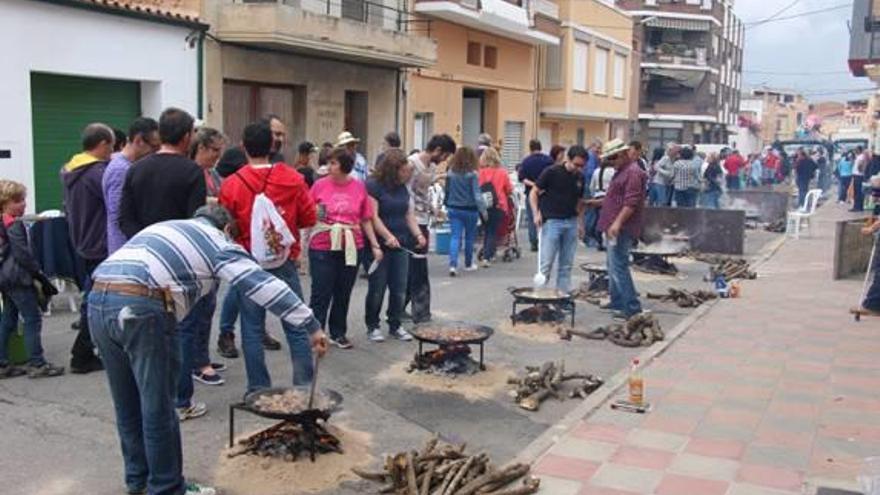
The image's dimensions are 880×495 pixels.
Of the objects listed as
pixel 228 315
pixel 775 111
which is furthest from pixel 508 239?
pixel 775 111

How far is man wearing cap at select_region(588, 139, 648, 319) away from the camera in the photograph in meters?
8.92

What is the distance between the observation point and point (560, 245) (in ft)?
31.4

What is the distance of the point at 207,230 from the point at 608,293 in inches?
283

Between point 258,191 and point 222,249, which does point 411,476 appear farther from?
point 258,191

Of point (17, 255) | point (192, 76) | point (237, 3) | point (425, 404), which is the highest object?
point (237, 3)

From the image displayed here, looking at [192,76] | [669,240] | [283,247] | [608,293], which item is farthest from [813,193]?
[283,247]

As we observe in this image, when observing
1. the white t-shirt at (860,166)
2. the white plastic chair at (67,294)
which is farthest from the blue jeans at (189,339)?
the white t-shirt at (860,166)

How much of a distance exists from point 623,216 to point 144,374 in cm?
587

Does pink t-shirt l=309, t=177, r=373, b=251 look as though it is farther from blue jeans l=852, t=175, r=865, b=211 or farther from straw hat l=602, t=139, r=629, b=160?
blue jeans l=852, t=175, r=865, b=211

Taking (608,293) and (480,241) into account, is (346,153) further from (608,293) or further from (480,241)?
(480,241)

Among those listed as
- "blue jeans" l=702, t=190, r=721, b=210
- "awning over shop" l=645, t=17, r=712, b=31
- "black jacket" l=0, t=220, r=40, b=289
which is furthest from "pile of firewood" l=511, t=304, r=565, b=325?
"awning over shop" l=645, t=17, r=712, b=31

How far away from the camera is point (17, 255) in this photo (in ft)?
21.2

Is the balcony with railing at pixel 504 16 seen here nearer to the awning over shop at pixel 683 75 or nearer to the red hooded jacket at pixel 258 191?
the red hooded jacket at pixel 258 191

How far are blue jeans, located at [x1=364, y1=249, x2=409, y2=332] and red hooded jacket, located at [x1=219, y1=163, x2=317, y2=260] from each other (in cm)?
192
